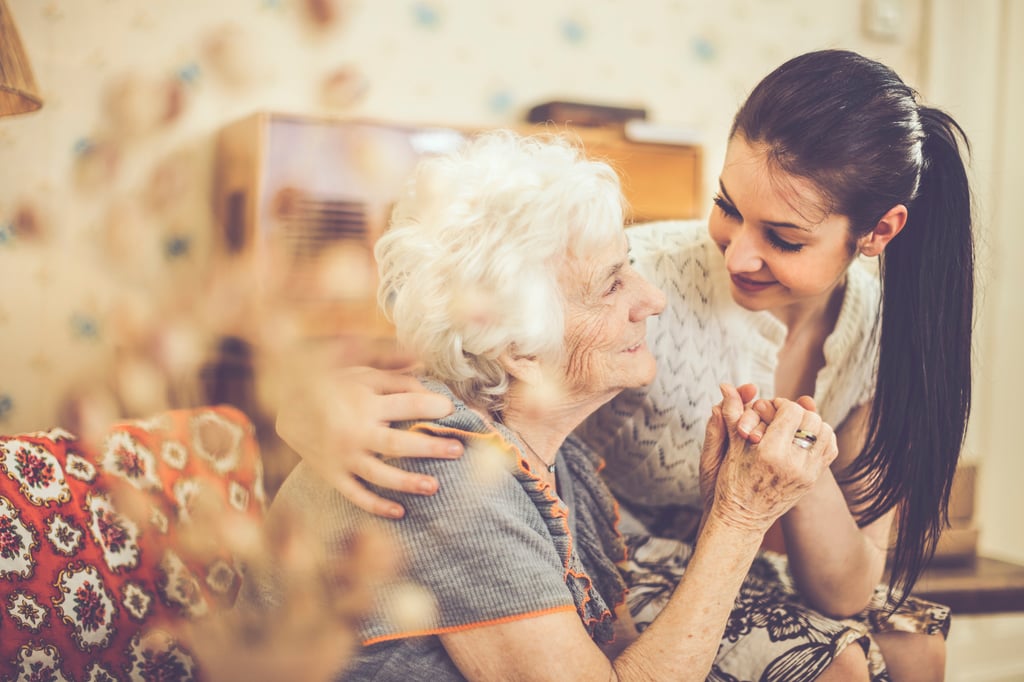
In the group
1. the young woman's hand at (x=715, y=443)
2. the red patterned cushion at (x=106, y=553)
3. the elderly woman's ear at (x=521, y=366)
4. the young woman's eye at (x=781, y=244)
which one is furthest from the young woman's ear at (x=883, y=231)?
the red patterned cushion at (x=106, y=553)

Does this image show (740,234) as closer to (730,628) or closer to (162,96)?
(730,628)

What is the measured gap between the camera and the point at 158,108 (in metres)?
2.73

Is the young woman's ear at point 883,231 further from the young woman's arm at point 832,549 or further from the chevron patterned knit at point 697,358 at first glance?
the young woman's arm at point 832,549

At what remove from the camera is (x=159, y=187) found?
8.81 feet

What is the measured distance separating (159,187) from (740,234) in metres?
2.06

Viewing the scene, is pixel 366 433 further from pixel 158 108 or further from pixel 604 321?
pixel 158 108

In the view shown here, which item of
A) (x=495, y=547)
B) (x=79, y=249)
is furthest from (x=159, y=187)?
(x=495, y=547)

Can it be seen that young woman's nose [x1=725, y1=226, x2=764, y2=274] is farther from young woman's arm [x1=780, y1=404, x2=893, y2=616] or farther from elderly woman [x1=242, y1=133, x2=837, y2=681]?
young woman's arm [x1=780, y1=404, x2=893, y2=616]

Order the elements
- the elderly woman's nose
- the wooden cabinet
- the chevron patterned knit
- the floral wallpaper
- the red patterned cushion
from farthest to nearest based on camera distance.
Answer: the wooden cabinet → the floral wallpaper → the chevron patterned knit → the elderly woman's nose → the red patterned cushion

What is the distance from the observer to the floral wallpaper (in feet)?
8.61

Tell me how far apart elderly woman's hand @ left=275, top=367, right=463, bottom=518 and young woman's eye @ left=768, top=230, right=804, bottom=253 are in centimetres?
54

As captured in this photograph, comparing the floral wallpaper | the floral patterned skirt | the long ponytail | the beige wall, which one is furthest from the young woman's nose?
the beige wall

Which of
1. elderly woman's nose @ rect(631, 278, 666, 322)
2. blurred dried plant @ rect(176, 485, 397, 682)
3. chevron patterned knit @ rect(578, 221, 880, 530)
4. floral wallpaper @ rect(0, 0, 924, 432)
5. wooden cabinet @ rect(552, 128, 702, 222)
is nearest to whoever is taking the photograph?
blurred dried plant @ rect(176, 485, 397, 682)

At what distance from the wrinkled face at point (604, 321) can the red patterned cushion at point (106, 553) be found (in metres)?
0.59
